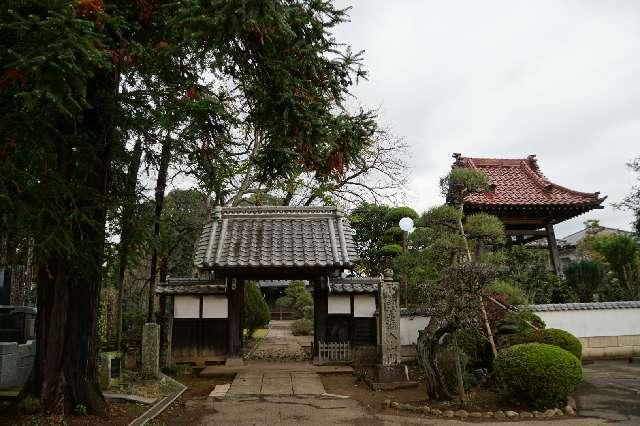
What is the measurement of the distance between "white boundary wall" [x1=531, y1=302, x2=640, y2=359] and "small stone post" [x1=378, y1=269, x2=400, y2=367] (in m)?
4.68

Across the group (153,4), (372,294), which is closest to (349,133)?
(153,4)

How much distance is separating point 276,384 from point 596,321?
30.7 feet

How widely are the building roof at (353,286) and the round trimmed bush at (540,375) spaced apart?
6.39 meters

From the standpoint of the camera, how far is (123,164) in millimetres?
8766

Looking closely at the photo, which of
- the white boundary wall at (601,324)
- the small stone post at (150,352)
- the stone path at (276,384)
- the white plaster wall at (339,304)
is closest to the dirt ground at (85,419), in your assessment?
the stone path at (276,384)

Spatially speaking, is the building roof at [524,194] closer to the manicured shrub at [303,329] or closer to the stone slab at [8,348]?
the stone slab at [8,348]

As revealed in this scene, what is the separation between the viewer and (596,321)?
1516 centimetres

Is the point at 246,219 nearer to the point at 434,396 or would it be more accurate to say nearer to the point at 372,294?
the point at 372,294

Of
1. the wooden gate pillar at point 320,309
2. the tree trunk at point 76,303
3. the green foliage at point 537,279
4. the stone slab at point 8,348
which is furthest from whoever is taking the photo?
the green foliage at point 537,279

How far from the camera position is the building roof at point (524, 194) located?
16.7m

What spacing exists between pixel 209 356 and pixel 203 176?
24.1 feet

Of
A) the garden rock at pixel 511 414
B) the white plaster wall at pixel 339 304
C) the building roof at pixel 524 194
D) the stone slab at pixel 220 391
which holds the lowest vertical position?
the garden rock at pixel 511 414

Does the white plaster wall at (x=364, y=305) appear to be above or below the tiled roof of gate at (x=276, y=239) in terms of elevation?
below

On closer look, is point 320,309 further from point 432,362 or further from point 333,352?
point 432,362
